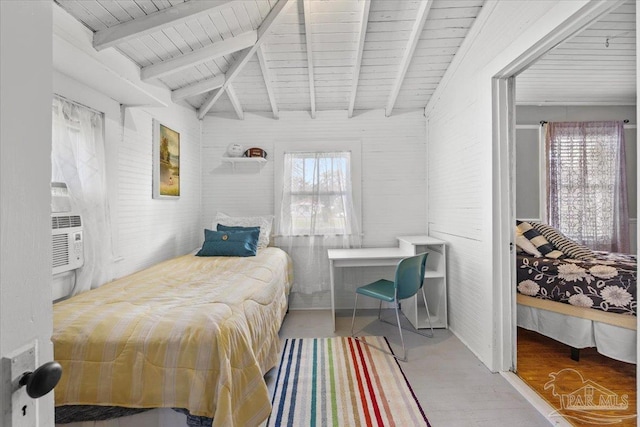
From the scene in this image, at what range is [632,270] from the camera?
2311mm

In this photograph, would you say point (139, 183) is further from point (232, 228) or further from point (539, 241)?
point (539, 241)

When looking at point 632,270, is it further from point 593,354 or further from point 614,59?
point 614,59

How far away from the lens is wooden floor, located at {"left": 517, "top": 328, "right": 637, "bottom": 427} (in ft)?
6.19

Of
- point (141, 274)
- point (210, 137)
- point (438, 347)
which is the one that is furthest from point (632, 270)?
point (210, 137)

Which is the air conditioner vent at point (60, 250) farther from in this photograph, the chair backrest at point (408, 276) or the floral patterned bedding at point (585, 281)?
the floral patterned bedding at point (585, 281)

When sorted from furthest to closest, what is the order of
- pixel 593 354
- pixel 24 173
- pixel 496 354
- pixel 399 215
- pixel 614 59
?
pixel 399 215 → pixel 614 59 → pixel 593 354 → pixel 496 354 → pixel 24 173

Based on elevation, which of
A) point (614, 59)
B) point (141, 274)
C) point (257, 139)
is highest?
point (614, 59)

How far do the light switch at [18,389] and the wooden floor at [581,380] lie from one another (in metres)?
2.47

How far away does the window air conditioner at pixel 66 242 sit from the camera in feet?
6.29

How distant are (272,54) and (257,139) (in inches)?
46.8

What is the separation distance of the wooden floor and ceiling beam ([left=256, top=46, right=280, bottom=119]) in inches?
135

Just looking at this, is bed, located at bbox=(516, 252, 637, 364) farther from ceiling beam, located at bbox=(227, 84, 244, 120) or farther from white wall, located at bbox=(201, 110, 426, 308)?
A: ceiling beam, located at bbox=(227, 84, 244, 120)

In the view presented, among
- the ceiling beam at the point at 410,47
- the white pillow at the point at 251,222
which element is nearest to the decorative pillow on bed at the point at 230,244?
the white pillow at the point at 251,222

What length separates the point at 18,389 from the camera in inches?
20.0
